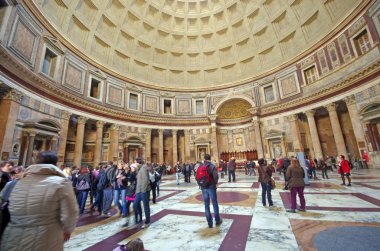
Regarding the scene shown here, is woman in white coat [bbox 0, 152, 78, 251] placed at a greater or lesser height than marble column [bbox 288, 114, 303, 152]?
lesser

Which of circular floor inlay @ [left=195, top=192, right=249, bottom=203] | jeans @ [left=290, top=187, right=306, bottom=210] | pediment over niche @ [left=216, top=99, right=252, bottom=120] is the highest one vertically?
pediment over niche @ [left=216, top=99, right=252, bottom=120]

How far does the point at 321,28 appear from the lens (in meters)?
17.9

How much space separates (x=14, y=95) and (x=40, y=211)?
527 inches

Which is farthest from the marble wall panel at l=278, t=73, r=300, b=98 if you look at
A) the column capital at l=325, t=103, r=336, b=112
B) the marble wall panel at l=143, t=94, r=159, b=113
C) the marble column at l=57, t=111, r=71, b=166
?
the marble column at l=57, t=111, r=71, b=166

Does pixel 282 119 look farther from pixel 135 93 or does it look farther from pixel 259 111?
pixel 135 93

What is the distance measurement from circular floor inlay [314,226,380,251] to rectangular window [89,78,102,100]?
813 inches

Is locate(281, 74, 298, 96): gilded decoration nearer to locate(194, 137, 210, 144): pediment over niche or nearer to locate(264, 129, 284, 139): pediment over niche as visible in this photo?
locate(264, 129, 284, 139): pediment over niche

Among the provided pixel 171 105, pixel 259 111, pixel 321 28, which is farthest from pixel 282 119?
pixel 171 105

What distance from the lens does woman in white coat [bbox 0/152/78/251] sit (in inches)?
60.1

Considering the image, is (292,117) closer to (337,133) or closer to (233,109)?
(337,133)

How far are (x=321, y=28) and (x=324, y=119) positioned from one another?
9.66 meters

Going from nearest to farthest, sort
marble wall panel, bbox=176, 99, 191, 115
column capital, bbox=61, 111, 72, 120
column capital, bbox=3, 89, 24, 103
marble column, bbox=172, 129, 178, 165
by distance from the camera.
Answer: column capital, bbox=3, 89, 24, 103
column capital, bbox=61, 111, 72, 120
marble column, bbox=172, 129, 178, 165
marble wall panel, bbox=176, 99, 191, 115

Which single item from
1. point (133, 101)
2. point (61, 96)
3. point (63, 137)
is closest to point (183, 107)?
point (133, 101)

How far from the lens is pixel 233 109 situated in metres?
25.1
